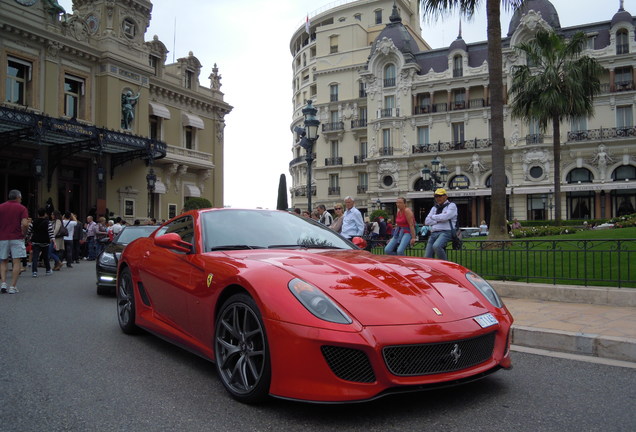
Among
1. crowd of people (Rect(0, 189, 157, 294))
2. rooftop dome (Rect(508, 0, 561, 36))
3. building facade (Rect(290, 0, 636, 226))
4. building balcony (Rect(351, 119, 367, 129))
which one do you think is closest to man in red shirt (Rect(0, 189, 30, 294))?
crowd of people (Rect(0, 189, 157, 294))

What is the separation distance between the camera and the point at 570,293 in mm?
7469

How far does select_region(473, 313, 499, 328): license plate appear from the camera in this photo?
3.24m

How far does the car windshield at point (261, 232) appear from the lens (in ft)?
14.1

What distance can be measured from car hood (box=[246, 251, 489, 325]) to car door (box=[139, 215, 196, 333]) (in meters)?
0.78

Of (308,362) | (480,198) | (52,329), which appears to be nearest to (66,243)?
(52,329)

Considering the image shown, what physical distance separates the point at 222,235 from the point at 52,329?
308 centimetres

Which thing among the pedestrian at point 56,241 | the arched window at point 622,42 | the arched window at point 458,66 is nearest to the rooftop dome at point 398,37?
→ the arched window at point 458,66

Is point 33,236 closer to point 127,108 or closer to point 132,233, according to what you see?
point 132,233

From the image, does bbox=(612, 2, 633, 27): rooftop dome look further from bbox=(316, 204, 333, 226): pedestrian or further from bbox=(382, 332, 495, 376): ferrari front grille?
bbox=(382, 332, 495, 376): ferrari front grille

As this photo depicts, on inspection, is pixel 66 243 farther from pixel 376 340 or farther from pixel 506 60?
pixel 506 60

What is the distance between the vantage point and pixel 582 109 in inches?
1006

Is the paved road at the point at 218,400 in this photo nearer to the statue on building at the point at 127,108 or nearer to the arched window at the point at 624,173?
the statue on building at the point at 127,108

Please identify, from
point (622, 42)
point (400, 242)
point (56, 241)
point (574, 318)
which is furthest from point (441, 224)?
point (622, 42)

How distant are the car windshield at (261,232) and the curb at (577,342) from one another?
2.24 metres
